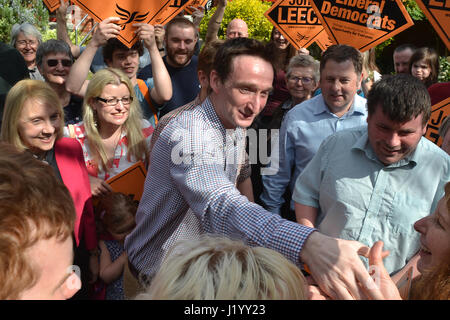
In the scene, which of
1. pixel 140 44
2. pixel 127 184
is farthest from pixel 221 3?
pixel 127 184

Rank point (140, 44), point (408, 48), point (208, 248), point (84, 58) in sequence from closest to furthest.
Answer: point (208, 248) → point (84, 58) → point (140, 44) → point (408, 48)

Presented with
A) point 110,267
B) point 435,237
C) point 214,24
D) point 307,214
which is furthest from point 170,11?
point 435,237

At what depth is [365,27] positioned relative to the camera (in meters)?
4.18

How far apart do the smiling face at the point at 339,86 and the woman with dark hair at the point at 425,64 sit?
1575mm

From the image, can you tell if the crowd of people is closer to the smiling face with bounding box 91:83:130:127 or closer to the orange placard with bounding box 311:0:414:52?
the smiling face with bounding box 91:83:130:127

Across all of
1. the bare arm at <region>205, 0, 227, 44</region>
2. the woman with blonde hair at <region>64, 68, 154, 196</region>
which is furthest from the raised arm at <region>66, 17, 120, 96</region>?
the bare arm at <region>205, 0, 227, 44</region>

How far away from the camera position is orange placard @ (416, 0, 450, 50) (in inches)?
132

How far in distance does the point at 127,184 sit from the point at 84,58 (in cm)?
137

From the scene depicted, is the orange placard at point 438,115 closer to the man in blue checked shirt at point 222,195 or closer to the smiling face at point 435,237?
the man in blue checked shirt at point 222,195

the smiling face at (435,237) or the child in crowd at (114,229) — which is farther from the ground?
the smiling face at (435,237)

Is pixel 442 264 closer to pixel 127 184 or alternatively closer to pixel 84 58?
pixel 127 184

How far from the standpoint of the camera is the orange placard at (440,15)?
3.36 metres

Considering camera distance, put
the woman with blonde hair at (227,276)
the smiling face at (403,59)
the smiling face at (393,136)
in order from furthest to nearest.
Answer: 1. the smiling face at (403,59)
2. the smiling face at (393,136)
3. the woman with blonde hair at (227,276)

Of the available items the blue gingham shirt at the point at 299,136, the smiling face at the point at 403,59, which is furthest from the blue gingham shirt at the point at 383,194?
the smiling face at the point at 403,59
